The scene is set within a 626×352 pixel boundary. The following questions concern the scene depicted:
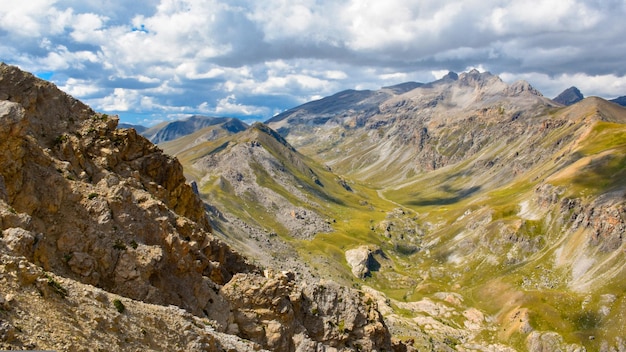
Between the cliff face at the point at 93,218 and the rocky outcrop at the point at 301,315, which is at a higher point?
the cliff face at the point at 93,218

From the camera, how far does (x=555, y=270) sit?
532ft

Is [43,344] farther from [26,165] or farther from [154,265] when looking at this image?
[26,165]

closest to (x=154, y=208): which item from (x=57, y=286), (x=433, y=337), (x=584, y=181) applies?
(x=57, y=286)

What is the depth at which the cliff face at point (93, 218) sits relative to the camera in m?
34.5

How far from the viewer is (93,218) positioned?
38.1m

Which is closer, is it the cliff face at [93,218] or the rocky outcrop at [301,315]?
the cliff face at [93,218]

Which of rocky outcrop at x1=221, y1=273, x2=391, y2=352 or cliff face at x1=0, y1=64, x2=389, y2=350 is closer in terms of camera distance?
cliff face at x1=0, y1=64, x2=389, y2=350

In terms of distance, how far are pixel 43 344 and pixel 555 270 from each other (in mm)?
176396

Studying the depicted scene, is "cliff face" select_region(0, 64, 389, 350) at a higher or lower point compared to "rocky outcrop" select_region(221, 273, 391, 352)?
higher

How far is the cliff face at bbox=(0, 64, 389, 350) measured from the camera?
113ft

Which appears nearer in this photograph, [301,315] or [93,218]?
[93,218]

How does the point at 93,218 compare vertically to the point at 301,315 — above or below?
above

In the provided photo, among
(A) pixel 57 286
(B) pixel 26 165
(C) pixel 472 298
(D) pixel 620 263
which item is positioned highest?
(B) pixel 26 165

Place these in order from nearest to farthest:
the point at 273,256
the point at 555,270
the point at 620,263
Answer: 1. the point at 620,263
2. the point at 555,270
3. the point at 273,256
